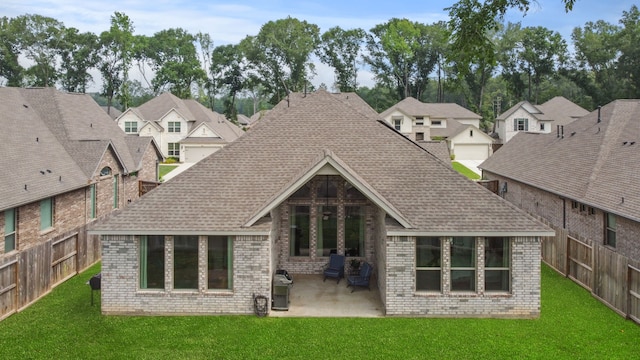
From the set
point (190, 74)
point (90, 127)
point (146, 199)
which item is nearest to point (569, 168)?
point (146, 199)

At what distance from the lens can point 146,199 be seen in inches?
580

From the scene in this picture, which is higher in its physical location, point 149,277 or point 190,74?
point 190,74

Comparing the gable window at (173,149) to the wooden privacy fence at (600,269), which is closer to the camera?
the wooden privacy fence at (600,269)

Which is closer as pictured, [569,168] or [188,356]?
[188,356]

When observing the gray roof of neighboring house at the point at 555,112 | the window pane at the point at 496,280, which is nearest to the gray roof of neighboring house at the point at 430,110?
the gray roof of neighboring house at the point at 555,112

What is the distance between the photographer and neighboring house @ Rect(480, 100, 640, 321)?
15.4 meters

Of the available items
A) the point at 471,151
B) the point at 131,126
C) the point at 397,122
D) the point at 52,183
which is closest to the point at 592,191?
the point at 52,183

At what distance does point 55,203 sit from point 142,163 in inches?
433

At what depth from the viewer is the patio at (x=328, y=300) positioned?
1427 centimetres

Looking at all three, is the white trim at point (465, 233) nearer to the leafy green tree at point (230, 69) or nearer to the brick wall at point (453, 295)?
the brick wall at point (453, 295)

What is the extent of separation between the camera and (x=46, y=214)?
19.1 metres

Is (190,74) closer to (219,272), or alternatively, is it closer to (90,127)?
(90,127)

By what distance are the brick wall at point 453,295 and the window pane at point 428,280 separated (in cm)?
17

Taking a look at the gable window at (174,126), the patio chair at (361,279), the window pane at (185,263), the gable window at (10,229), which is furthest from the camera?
the gable window at (174,126)
